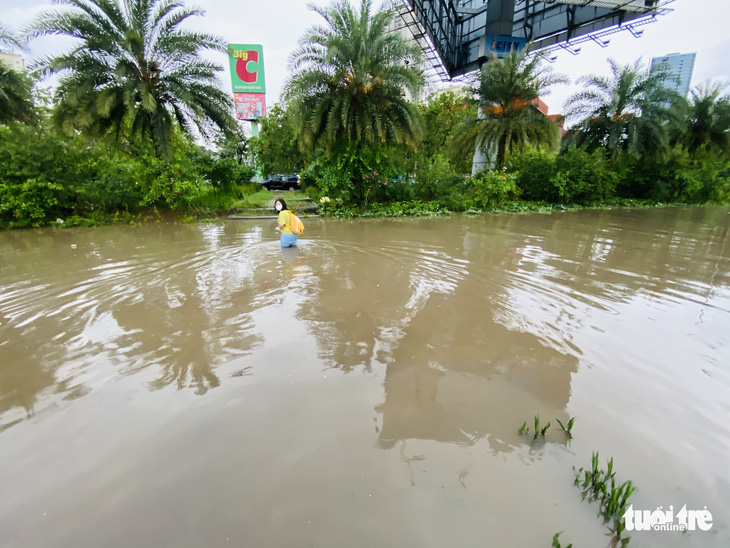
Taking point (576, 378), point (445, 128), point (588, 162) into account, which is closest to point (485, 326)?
point (576, 378)

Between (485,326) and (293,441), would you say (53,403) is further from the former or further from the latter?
(485,326)

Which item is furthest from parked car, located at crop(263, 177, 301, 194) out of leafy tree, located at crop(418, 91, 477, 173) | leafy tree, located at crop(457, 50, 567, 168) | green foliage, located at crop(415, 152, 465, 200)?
leafy tree, located at crop(457, 50, 567, 168)

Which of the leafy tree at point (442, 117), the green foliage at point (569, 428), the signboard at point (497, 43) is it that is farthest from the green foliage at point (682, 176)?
the green foliage at point (569, 428)

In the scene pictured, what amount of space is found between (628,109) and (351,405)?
26226 mm

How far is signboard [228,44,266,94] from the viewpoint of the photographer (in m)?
29.5

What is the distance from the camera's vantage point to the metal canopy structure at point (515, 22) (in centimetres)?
2211

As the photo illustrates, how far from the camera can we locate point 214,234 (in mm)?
→ 11453

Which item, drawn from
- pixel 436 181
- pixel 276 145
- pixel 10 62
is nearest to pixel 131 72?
pixel 10 62

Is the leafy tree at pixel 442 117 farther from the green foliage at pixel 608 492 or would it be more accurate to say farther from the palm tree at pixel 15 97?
the green foliage at pixel 608 492

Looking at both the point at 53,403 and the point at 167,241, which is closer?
the point at 53,403

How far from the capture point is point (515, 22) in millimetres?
26266

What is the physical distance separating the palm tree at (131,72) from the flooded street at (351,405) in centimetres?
821

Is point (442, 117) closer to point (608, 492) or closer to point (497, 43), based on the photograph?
point (497, 43)

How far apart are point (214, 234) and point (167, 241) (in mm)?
1551
